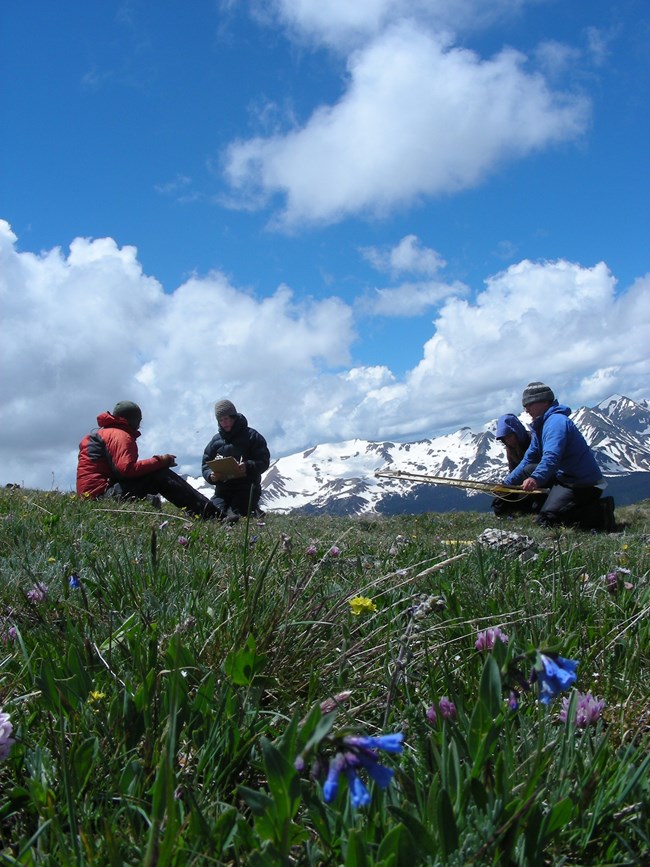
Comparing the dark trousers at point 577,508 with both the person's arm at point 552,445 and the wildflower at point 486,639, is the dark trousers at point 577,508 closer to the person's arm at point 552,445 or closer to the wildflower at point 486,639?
the person's arm at point 552,445

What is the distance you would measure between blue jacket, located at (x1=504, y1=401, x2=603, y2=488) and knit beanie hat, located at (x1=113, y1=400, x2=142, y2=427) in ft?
24.4

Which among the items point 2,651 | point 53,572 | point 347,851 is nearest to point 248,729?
point 347,851

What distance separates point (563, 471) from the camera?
1287cm

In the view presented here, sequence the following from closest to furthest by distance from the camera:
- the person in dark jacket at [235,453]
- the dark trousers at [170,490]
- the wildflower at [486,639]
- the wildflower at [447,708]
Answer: the wildflower at [447,708], the wildflower at [486,639], the dark trousers at [170,490], the person in dark jacket at [235,453]

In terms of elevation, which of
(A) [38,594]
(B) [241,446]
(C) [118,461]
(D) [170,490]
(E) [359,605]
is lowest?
(E) [359,605]

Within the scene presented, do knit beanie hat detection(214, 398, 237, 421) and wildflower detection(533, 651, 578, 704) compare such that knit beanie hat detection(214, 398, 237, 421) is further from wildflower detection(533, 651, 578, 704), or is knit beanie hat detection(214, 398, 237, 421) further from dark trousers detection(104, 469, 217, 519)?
wildflower detection(533, 651, 578, 704)

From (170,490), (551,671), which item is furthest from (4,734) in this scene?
(170,490)

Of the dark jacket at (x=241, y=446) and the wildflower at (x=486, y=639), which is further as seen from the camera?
the dark jacket at (x=241, y=446)

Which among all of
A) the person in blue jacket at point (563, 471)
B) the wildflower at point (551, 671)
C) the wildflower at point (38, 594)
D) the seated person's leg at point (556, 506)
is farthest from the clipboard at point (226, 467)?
the wildflower at point (551, 671)

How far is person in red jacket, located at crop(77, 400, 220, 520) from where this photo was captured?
11.5 metres

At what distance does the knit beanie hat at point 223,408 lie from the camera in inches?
565

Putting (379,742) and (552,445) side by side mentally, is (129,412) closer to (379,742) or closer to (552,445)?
(552,445)

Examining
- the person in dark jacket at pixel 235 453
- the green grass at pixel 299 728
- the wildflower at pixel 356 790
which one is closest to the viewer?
the wildflower at pixel 356 790

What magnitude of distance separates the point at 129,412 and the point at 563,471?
8.18 m
